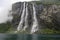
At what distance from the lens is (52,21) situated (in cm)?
18925

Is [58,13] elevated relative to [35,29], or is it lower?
elevated

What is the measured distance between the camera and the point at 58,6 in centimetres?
19825

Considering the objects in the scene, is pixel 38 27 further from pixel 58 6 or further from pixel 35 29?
pixel 58 6

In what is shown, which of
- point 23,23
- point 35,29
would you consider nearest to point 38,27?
point 35,29

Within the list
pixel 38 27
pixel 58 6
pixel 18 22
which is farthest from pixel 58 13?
pixel 18 22

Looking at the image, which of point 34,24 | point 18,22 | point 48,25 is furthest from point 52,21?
Answer: point 18,22

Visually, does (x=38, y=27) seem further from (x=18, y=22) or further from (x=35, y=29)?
(x=18, y=22)

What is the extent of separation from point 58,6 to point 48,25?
2105 cm

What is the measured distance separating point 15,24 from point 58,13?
133ft

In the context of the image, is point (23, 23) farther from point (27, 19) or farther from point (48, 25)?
point (48, 25)

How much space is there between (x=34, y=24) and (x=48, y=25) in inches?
521

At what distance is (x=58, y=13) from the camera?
19175 cm

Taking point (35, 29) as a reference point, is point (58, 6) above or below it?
above

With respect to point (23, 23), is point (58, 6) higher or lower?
higher
